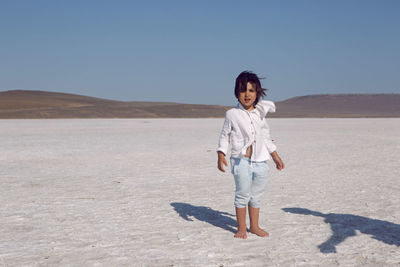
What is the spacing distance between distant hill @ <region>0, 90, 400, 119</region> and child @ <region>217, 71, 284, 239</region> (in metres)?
48.0

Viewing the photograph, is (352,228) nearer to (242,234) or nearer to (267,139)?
(242,234)

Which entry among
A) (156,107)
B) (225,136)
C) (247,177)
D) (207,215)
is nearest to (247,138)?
(225,136)

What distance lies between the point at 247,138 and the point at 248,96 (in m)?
0.37

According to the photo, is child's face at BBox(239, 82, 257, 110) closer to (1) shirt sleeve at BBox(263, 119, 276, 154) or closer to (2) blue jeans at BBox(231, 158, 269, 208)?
(1) shirt sleeve at BBox(263, 119, 276, 154)

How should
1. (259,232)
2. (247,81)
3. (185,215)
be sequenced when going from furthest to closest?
(185,215) → (259,232) → (247,81)

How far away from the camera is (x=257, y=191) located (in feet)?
14.0

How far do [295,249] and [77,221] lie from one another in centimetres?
A: 232

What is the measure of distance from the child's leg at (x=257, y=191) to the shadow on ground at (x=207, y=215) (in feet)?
0.96

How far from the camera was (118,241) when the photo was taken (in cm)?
423

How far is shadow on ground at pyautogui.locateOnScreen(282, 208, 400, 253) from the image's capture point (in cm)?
418

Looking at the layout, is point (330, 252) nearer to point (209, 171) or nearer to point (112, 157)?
point (209, 171)

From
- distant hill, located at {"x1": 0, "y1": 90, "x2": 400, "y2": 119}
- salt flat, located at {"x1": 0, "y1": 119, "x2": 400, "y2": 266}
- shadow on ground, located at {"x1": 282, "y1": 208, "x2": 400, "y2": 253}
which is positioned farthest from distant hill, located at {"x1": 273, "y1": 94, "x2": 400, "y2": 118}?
shadow on ground, located at {"x1": 282, "y1": 208, "x2": 400, "y2": 253}

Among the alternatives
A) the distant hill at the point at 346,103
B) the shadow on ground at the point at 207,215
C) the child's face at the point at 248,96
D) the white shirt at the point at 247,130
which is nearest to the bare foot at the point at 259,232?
the shadow on ground at the point at 207,215

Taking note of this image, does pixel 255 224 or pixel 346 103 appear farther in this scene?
pixel 346 103
